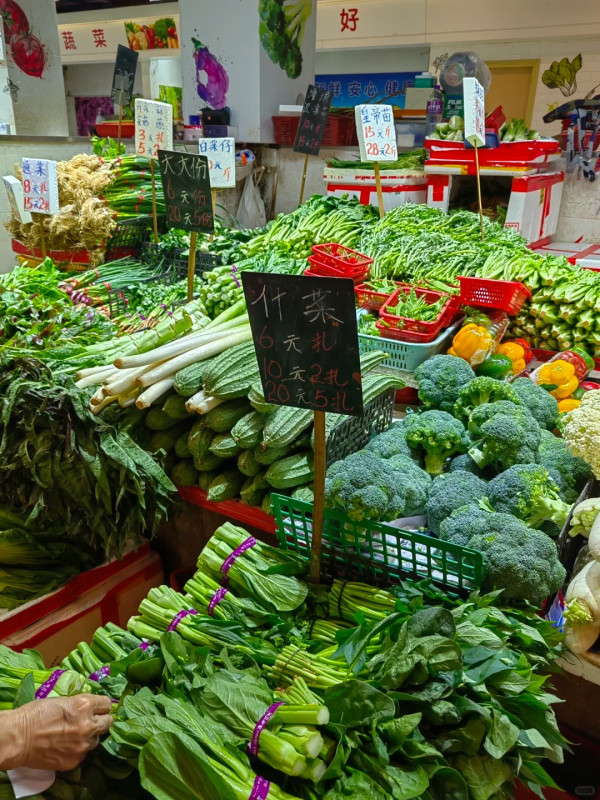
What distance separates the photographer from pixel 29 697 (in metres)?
1.36

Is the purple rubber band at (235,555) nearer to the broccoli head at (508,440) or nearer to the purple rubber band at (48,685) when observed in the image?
the purple rubber band at (48,685)

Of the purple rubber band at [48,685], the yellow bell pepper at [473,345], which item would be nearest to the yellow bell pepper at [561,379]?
the yellow bell pepper at [473,345]

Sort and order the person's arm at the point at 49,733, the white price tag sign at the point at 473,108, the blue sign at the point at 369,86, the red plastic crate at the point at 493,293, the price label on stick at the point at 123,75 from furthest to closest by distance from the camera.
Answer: the blue sign at the point at 369,86
the price label on stick at the point at 123,75
the white price tag sign at the point at 473,108
the red plastic crate at the point at 493,293
the person's arm at the point at 49,733

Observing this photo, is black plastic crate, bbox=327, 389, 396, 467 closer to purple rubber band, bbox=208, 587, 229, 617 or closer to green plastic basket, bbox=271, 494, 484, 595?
green plastic basket, bbox=271, 494, 484, 595

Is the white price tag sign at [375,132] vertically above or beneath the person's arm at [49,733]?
above

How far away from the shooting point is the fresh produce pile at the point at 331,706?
1160 millimetres

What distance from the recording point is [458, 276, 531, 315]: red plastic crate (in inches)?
115

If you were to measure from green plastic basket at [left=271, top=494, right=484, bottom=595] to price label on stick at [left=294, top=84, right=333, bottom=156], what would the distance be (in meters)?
3.24

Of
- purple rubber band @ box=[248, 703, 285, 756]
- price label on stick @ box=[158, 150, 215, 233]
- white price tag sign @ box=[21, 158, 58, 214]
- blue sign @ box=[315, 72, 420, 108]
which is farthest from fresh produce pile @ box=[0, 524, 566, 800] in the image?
blue sign @ box=[315, 72, 420, 108]

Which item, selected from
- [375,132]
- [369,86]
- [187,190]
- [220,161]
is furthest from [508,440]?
[369,86]

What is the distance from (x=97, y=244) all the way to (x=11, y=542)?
2.74 m

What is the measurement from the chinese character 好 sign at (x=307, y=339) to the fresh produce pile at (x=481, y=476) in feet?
1.16

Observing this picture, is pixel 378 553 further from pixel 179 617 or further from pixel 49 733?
pixel 49 733

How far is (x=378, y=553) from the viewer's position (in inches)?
70.6
